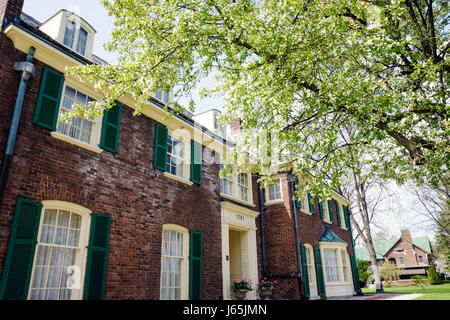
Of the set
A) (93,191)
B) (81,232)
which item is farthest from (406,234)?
(81,232)

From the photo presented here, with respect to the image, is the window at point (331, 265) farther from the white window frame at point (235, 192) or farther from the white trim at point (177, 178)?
the white trim at point (177, 178)

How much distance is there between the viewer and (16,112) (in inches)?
264

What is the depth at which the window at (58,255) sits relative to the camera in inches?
260

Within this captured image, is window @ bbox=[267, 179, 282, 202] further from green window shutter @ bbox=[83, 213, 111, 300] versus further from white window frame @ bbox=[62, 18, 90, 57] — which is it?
white window frame @ bbox=[62, 18, 90, 57]

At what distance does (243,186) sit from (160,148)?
5664 mm

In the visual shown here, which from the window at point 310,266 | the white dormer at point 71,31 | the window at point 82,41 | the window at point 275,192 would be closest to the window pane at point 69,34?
the white dormer at point 71,31

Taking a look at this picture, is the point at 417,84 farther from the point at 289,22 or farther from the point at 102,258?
the point at 102,258

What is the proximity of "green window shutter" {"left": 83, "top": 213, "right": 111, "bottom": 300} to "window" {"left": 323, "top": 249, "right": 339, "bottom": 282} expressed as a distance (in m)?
13.5

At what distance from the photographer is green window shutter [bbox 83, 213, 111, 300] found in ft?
23.7

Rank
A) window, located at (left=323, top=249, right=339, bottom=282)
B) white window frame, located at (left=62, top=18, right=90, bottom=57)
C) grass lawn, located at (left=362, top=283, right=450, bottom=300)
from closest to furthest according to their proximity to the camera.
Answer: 1. white window frame, located at (left=62, top=18, right=90, bottom=57)
2. grass lawn, located at (left=362, top=283, right=450, bottom=300)
3. window, located at (left=323, top=249, right=339, bottom=282)

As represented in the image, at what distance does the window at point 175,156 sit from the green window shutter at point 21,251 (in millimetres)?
4787

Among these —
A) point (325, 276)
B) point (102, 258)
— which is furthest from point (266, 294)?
point (102, 258)

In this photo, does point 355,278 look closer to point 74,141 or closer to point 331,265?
point 331,265

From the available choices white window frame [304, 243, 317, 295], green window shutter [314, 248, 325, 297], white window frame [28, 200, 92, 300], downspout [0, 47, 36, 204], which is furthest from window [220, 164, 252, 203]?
downspout [0, 47, 36, 204]
